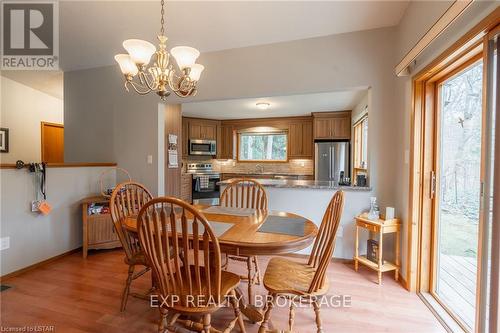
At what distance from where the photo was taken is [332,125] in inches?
209

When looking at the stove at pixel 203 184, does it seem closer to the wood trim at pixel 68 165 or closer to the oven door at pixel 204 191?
the oven door at pixel 204 191

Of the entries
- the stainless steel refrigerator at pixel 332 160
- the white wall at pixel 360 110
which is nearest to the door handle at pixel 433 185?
the white wall at pixel 360 110

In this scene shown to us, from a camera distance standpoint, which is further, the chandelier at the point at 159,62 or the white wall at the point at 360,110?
the white wall at the point at 360,110

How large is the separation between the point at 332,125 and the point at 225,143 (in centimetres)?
266

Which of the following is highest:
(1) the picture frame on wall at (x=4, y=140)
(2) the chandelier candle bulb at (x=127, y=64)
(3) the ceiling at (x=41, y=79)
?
(3) the ceiling at (x=41, y=79)

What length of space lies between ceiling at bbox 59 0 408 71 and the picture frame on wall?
187 centimetres

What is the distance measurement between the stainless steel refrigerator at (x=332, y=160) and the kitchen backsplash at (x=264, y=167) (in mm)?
515

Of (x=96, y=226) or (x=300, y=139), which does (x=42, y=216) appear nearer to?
(x=96, y=226)

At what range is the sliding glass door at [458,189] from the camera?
5.44 ft

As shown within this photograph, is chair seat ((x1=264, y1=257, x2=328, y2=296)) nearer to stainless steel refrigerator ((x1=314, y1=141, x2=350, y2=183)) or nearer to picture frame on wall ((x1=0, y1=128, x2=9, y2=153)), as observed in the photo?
stainless steel refrigerator ((x1=314, y1=141, x2=350, y2=183))

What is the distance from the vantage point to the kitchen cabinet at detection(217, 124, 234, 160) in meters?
6.30

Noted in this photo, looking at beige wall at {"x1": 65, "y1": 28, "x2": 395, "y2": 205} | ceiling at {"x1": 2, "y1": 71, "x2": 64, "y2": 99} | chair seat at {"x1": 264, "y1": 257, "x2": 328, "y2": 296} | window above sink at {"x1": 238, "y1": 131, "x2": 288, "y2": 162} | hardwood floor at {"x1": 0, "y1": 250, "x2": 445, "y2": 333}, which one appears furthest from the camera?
window above sink at {"x1": 238, "y1": 131, "x2": 288, "y2": 162}

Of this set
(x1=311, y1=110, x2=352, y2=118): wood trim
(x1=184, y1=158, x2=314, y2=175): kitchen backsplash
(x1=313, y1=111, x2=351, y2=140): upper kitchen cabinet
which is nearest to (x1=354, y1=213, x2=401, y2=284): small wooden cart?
→ (x1=313, y1=111, x2=351, y2=140): upper kitchen cabinet

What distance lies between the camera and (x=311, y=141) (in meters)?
5.73
